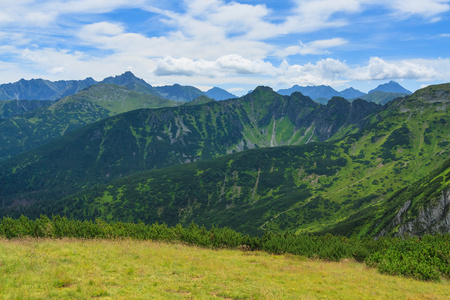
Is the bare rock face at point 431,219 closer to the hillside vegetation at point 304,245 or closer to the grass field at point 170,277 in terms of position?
the hillside vegetation at point 304,245

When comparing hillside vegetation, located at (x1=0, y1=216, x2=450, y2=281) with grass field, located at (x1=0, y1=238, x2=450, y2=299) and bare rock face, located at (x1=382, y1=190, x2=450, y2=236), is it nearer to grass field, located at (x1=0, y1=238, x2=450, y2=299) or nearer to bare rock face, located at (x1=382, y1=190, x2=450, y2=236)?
grass field, located at (x1=0, y1=238, x2=450, y2=299)

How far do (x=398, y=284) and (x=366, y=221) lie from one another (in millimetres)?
161470

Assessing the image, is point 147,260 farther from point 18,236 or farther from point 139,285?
point 18,236

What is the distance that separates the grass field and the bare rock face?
120 metres

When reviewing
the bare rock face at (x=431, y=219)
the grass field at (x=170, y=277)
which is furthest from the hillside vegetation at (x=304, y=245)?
the bare rock face at (x=431, y=219)

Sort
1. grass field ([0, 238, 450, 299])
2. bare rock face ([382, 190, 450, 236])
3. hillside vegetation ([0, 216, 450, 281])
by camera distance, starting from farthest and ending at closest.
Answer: bare rock face ([382, 190, 450, 236]), hillside vegetation ([0, 216, 450, 281]), grass field ([0, 238, 450, 299])

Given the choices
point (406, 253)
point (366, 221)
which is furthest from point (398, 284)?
point (366, 221)

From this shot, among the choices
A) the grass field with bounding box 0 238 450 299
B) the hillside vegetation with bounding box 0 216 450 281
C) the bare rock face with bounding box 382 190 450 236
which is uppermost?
the grass field with bounding box 0 238 450 299

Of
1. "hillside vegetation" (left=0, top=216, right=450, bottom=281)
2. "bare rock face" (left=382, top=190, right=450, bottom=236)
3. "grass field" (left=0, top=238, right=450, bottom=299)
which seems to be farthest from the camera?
"bare rock face" (left=382, top=190, right=450, bottom=236)

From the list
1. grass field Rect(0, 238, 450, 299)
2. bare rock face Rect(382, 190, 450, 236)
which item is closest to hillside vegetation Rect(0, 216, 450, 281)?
grass field Rect(0, 238, 450, 299)

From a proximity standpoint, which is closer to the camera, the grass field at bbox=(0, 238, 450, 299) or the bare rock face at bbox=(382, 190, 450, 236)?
the grass field at bbox=(0, 238, 450, 299)

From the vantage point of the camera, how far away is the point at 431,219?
401 ft

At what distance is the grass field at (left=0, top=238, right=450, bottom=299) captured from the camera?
17656 millimetres

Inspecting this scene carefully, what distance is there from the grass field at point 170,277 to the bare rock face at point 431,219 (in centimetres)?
11978
